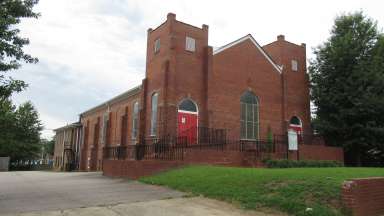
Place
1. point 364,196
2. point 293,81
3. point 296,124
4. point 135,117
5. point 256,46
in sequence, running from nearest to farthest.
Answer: point 364,196, point 256,46, point 296,124, point 293,81, point 135,117

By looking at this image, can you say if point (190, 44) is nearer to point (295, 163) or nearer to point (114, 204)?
point (295, 163)

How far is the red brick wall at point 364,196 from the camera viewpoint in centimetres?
929

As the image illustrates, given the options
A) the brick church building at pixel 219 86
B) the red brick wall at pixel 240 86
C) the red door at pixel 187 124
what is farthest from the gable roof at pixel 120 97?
the red door at pixel 187 124

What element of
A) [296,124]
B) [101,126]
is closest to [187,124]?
[296,124]

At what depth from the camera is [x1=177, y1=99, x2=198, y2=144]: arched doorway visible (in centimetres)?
2277

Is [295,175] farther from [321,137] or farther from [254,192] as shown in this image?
[321,137]

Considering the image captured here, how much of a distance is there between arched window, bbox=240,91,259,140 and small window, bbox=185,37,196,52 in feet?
16.9

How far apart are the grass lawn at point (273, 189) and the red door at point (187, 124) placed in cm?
795

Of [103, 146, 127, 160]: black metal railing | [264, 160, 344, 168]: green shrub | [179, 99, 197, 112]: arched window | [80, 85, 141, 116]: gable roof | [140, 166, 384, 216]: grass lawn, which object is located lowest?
[140, 166, 384, 216]: grass lawn

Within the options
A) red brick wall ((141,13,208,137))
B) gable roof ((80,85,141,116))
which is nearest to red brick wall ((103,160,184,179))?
red brick wall ((141,13,208,137))

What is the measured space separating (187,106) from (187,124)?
3.91ft

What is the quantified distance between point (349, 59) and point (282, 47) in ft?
17.0

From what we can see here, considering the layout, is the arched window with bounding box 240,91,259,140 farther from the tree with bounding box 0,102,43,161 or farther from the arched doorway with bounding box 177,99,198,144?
the tree with bounding box 0,102,43,161

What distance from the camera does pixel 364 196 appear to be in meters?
9.70
